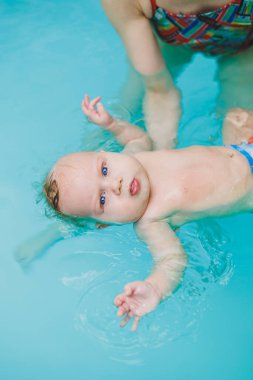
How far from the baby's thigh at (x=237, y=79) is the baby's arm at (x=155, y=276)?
67 centimetres

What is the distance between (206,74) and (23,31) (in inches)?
44.3

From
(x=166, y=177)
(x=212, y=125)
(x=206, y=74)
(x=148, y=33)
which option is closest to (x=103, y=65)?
(x=206, y=74)

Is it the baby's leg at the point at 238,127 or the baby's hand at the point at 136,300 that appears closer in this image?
the baby's hand at the point at 136,300

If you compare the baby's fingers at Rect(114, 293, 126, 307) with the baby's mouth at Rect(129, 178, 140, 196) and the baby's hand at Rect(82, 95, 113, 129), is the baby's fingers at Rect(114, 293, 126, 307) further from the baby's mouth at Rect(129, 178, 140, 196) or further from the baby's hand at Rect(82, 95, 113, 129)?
the baby's hand at Rect(82, 95, 113, 129)

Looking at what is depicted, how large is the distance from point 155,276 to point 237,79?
89 centimetres

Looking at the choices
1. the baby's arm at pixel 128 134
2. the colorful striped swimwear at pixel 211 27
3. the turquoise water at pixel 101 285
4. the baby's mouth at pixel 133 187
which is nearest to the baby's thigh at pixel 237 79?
the colorful striped swimwear at pixel 211 27

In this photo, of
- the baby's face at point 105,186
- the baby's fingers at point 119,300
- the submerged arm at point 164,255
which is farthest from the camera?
the baby's face at point 105,186

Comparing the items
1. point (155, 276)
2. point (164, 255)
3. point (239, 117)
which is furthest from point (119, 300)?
point (239, 117)

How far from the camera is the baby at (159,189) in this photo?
1.53m

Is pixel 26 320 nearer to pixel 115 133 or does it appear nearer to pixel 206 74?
pixel 115 133

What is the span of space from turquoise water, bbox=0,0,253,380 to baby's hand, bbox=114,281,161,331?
0.47 meters

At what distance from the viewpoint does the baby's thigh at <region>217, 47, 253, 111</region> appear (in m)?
1.84

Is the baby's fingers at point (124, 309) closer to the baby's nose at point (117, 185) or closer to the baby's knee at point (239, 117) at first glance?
the baby's nose at point (117, 185)

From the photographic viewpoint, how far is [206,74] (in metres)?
2.52
